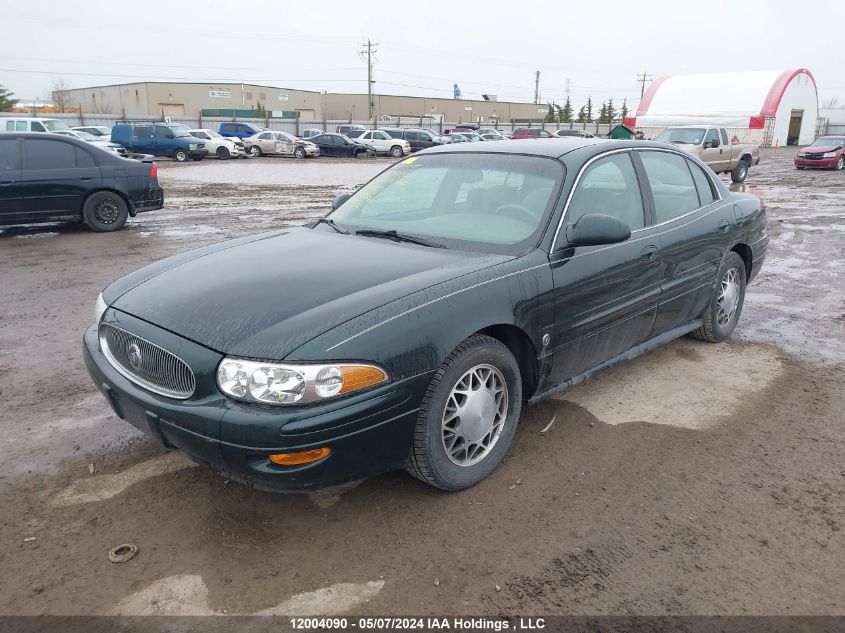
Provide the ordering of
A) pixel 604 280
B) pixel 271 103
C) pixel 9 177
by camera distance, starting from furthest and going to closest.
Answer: pixel 271 103, pixel 9 177, pixel 604 280

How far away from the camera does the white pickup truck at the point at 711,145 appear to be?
20125 mm

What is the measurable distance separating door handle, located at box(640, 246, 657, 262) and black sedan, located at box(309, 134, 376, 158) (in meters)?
33.6

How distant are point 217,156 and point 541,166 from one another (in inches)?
1276

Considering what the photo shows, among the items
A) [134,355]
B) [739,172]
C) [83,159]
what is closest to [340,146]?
[739,172]

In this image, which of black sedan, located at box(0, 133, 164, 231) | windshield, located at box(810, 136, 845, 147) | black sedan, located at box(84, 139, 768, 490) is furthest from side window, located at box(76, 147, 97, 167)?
windshield, located at box(810, 136, 845, 147)

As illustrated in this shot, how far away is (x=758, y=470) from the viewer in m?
3.33

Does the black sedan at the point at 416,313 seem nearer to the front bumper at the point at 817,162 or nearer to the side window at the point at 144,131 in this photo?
the front bumper at the point at 817,162

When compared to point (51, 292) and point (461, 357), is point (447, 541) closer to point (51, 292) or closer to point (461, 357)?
point (461, 357)

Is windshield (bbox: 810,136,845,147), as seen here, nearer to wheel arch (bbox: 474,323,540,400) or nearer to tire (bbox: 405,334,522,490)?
wheel arch (bbox: 474,323,540,400)

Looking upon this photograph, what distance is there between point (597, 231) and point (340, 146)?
3435 centimetres

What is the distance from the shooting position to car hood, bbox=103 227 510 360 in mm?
2648

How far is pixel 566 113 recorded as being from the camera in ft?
320

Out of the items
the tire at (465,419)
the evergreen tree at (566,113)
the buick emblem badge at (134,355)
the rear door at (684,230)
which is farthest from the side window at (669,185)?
the evergreen tree at (566,113)

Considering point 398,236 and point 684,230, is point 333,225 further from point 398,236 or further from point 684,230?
point 684,230
